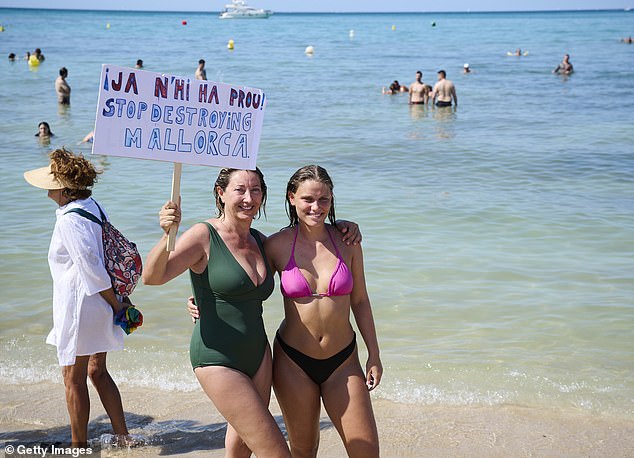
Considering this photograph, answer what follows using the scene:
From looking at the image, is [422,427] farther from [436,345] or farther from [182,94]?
[182,94]

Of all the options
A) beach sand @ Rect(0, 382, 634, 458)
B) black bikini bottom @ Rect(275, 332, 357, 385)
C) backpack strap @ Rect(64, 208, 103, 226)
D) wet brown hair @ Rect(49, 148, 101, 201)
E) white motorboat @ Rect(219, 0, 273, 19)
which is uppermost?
white motorboat @ Rect(219, 0, 273, 19)

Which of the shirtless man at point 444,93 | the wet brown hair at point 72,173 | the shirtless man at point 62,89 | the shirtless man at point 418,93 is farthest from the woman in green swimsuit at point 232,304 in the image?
the shirtless man at point 418,93

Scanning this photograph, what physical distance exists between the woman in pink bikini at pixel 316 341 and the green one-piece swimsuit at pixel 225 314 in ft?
0.62

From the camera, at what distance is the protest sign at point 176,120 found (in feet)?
11.5

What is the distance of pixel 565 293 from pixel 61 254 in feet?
18.0

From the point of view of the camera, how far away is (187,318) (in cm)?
740

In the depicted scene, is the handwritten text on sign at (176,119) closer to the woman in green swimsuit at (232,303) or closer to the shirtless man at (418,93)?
the woman in green swimsuit at (232,303)

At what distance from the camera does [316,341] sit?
3.81 m

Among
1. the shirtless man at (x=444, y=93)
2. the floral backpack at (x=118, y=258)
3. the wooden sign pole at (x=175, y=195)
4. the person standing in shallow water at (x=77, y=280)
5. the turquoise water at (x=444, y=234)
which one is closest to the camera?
the wooden sign pole at (x=175, y=195)

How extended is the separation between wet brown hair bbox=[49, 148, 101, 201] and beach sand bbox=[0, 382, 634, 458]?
163 centimetres

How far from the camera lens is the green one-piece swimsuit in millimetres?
3631

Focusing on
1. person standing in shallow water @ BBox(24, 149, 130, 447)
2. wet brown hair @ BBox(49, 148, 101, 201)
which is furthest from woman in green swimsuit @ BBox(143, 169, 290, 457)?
wet brown hair @ BBox(49, 148, 101, 201)

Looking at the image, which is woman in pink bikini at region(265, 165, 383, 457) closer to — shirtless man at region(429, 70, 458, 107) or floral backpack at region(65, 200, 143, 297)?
floral backpack at region(65, 200, 143, 297)

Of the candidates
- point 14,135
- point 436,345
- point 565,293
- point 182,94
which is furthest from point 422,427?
point 14,135
